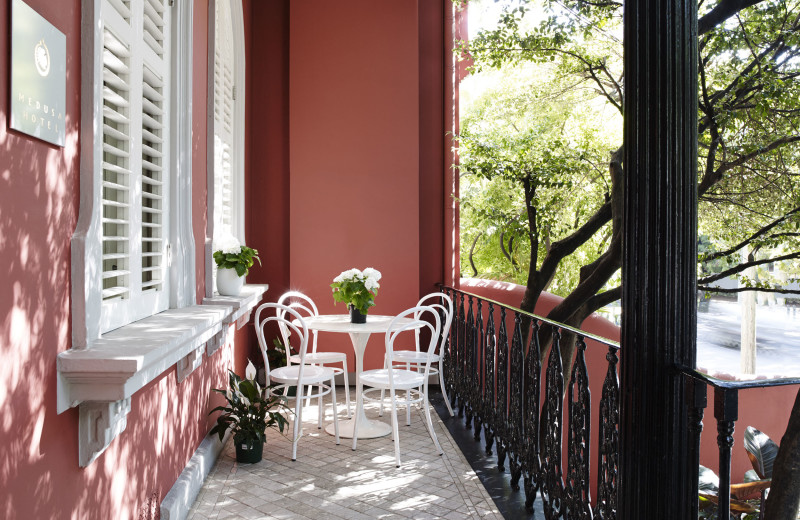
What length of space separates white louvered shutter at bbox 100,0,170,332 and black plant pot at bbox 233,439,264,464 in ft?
4.17

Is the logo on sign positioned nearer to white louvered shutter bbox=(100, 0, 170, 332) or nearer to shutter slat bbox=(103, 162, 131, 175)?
white louvered shutter bbox=(100, 0, 170, 332)

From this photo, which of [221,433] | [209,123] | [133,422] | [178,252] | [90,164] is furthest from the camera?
[209,123]

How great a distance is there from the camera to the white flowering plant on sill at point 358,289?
16.2 ft

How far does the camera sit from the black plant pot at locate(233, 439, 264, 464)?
13.4 feet

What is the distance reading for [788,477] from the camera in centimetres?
279

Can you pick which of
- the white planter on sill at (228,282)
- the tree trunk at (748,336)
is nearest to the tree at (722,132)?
the white planter on sill at (228,282)

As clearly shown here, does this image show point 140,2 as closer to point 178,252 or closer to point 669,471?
point 178,252

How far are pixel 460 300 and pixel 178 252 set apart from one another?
300 centimetres

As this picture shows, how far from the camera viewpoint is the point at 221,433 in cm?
403

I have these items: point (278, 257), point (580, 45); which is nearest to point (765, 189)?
point (580, 45)

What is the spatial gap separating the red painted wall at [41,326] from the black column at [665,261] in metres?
1.61

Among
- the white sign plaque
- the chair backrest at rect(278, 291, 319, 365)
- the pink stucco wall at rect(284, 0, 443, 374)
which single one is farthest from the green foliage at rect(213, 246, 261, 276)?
the white sign plaque

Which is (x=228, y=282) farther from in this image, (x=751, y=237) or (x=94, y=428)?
(x=751, y=237)

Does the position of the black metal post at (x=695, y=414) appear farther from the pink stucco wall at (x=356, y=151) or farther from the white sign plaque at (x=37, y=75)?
the pink stucco wall at (x=356, y=151)
